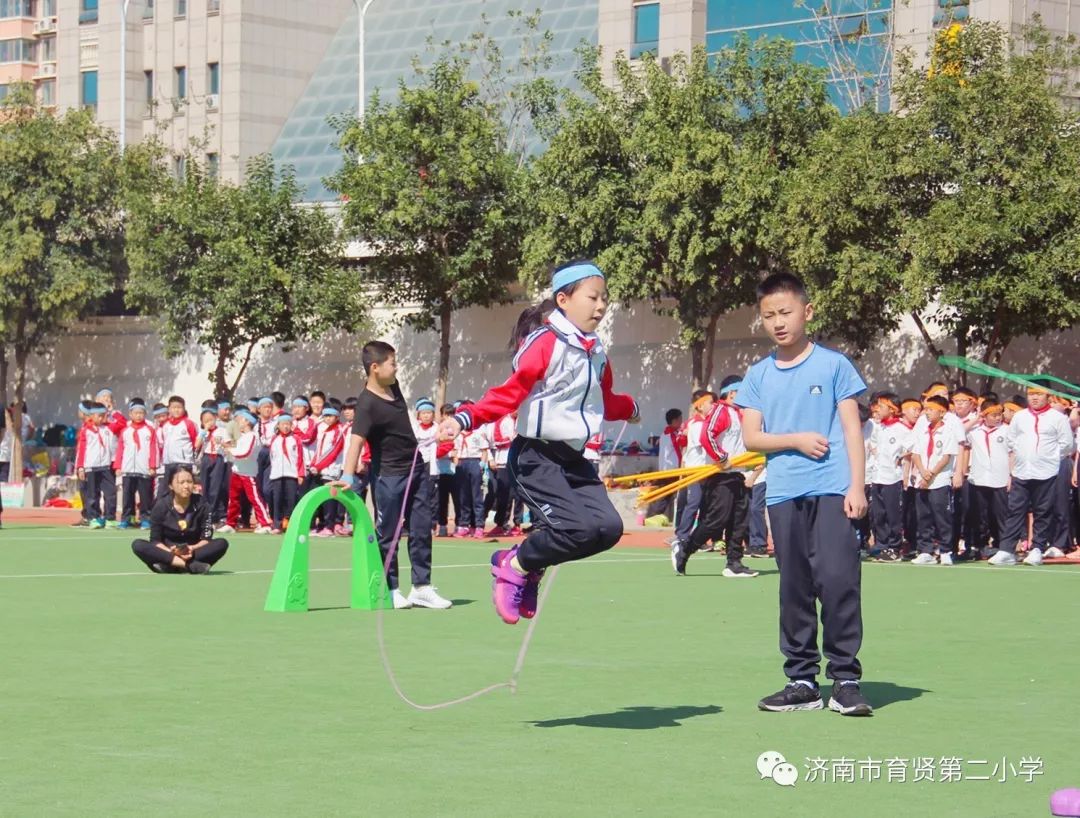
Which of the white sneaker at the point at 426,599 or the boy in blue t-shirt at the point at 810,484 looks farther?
the white sneaker at the point at 426,599

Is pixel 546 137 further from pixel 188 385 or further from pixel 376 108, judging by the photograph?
pixel 188 385

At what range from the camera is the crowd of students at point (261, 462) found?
2592 cm

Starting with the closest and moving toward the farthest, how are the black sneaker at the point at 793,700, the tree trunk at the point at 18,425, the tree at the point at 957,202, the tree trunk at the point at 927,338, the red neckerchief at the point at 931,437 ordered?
1. the black sneaker at the point at 793,700
2. the red neckerchief at the point at 931,437
3. the tree at the point at 957,202
4. the tree trunk at the point at 927,338
5. the tree trunk at the point at 18,425

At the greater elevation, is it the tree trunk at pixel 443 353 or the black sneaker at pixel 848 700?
the tree trunk at pixel 443 353

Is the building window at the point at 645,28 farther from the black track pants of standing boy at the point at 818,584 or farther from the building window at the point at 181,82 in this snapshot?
the black track pants of standing boy at the point at 818,584

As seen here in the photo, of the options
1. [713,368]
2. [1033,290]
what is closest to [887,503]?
[1033,290]

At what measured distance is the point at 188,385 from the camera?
4528 centimetres

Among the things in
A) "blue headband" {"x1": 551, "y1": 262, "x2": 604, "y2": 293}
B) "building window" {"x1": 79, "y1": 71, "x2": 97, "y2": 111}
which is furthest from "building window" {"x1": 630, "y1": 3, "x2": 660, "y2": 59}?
"blue headband" {"x1": 551, "y1": 262, "x2": 604, "y2": 293}

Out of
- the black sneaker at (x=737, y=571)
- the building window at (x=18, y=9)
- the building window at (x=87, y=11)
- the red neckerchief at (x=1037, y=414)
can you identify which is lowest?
the black sneaker at (x=737, y=571)

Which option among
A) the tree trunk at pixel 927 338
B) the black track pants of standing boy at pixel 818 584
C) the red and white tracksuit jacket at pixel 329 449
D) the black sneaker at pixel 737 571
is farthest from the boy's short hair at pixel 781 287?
the tree trunk at pixel 927 338

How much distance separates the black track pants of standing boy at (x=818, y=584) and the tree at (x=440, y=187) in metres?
26.6

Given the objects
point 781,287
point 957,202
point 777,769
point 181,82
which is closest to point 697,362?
point 957,202

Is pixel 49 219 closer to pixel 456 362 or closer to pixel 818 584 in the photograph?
pixel 456 362

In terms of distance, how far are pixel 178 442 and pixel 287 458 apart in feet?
6.39
